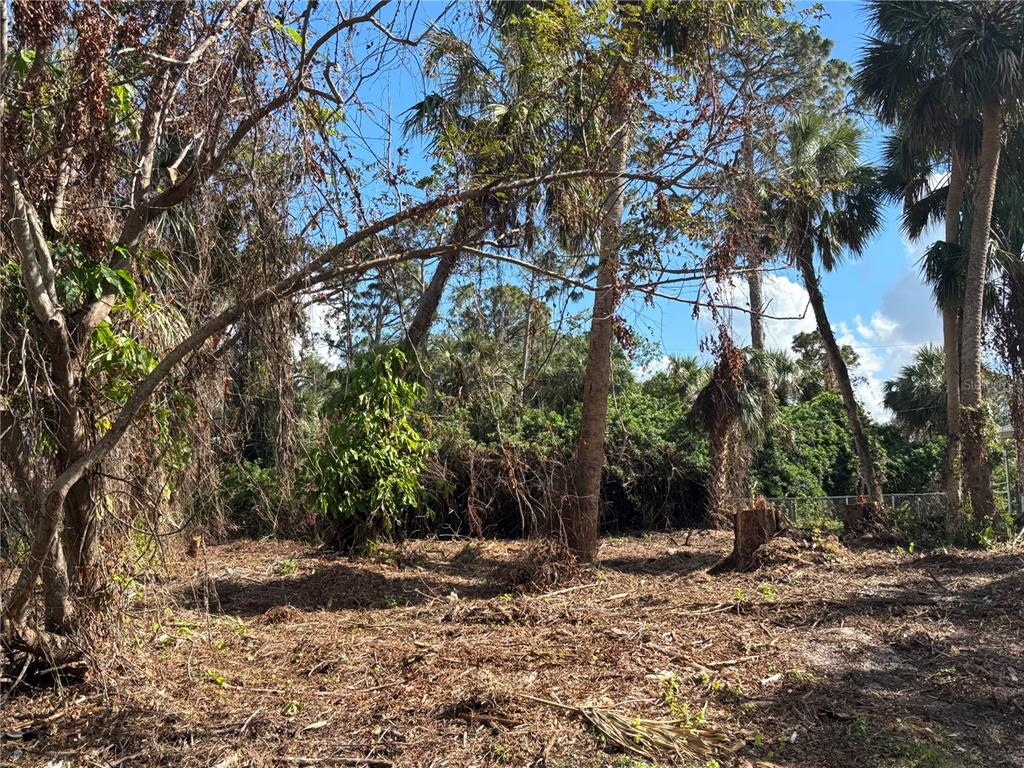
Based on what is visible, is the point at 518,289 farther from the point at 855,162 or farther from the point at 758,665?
the point at 855,162

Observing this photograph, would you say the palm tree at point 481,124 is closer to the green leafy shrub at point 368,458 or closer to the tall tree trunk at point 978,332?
the green leafy shrub at point 368,458

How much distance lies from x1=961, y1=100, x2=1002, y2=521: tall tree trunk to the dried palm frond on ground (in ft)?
33.5

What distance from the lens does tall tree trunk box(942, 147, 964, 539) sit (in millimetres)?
13828

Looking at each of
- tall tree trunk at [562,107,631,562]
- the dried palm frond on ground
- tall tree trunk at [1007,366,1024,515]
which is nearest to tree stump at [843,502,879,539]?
tall tree trunk at [1007,366,1024,515]

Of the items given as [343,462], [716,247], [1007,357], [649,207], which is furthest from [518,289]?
[1007,357]

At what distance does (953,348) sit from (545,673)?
12.7 meters

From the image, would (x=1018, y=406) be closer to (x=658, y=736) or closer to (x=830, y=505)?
(x=830, y=505)

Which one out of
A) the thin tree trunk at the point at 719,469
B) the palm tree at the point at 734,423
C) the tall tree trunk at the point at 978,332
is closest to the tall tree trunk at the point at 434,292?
the palm tree at the point at 734,423

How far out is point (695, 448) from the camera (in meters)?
20.3

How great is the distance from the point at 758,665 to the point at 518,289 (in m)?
3.76

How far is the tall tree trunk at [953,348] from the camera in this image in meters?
13.8

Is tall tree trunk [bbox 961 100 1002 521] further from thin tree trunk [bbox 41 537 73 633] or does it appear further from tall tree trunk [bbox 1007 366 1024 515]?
thin tree trunk [bbox 41 537 73 633]

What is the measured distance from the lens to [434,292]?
34.7 ft

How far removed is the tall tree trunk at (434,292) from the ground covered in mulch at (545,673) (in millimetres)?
2890
